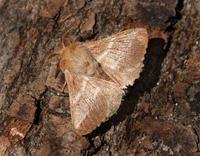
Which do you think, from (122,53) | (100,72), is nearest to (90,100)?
(100,72)

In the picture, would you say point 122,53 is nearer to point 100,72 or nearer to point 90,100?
point 100,72

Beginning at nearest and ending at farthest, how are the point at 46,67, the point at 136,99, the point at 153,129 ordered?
the point at 153,129, the point at 136,99, the point at 46,67

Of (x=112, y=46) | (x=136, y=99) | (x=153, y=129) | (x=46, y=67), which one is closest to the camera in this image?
(x=153, y=129)

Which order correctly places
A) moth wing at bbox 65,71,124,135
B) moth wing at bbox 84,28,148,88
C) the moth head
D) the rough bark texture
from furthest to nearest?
the moth head < moth wing at bbox 84,28,148,88 < moth wing at bbox 65,71,124,135 < the rough bark texture

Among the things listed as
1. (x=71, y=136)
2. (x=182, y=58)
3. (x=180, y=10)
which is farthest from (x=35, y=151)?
(x=180, y=10)

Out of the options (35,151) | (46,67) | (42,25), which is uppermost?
(42,25)

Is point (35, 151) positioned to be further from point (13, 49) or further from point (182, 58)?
point (182, 58)
